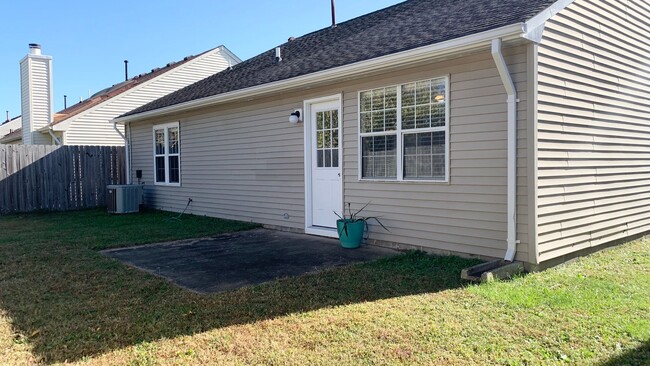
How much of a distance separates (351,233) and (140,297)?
118 inches

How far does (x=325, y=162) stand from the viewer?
24.4ft

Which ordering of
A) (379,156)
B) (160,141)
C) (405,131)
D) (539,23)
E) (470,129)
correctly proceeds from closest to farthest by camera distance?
1. (539,23)
2. (470,129)
3. (405,131)
4. (379,156)
5. (160,141)

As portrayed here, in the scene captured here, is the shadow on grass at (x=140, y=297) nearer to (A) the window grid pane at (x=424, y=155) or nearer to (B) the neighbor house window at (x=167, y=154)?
(A) the window grid pane at (x=424, y=155)

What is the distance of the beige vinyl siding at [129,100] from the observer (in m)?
16.2

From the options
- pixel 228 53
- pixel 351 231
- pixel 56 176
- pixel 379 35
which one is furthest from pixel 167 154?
pixel 228 53

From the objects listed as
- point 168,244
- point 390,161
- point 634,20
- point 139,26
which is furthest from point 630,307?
point 139,26

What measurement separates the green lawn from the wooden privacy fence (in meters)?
7.19

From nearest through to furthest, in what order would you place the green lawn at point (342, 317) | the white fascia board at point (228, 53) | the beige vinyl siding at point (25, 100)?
the green lawn at point (342, 317) < the beige vinyl siding at point (25, 100) < the white fascia board at point (228, 53)

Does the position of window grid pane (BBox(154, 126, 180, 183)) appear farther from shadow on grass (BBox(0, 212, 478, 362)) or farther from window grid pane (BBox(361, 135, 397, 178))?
window grid pane (BBox(361, 135, 397, 178))

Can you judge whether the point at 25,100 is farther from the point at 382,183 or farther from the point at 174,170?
the point at 382,183

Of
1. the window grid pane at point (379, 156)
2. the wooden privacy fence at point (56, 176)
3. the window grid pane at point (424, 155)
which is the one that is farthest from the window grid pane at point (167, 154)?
the window grid pane at point (424, 155)

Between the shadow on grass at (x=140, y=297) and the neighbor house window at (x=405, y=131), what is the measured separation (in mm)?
1173

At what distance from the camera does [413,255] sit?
577cm

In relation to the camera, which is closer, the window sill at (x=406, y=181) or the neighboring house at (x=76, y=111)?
the window sill at (x=406, y=181)
